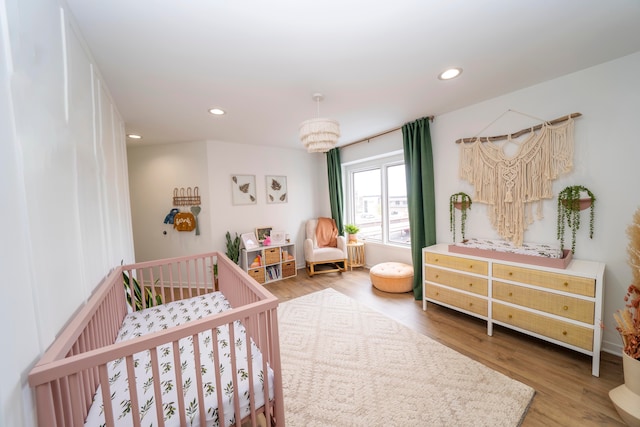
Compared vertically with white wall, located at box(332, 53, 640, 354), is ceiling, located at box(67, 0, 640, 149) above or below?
above

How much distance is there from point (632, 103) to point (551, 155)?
0.52 meters

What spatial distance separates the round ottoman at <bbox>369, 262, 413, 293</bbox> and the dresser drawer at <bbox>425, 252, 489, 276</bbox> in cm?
55

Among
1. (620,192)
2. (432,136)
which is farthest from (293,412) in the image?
(432,136)

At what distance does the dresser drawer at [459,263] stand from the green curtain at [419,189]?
38 cm

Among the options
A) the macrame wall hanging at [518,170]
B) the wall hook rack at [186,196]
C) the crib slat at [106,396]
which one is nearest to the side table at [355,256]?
the macrame wall hanging at [518,170]

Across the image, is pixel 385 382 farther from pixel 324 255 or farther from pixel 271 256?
pixel 271 256

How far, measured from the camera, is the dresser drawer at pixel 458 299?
7.16 feet

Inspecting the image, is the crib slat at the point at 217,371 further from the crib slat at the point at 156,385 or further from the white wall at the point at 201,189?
the white wall at the point at 201,189

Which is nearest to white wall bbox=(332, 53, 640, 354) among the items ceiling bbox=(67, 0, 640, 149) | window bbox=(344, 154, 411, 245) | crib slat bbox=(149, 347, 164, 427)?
ceiling bbox=(67, 0, 640, 149)

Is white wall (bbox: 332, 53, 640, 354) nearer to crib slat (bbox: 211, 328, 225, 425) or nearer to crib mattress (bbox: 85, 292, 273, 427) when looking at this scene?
crib mattress (bbox: 85, 292, 273, 427)

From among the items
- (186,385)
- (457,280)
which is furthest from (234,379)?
(457,280)

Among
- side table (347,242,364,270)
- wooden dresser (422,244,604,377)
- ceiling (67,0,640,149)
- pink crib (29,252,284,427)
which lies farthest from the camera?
side table (347,242,364,270)

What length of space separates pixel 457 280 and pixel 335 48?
2335 mm

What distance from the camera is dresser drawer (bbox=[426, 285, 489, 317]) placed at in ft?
7.16
